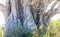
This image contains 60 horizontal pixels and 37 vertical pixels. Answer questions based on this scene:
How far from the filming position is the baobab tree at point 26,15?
1.89m

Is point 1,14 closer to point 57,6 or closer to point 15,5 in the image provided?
point 15,5

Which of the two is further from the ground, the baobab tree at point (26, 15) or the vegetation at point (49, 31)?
the baobab tree at point (26, 15)

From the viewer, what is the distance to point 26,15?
192 cm

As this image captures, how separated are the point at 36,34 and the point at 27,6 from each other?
1.03 ft

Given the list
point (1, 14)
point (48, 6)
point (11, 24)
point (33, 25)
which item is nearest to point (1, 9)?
point (1, 14)

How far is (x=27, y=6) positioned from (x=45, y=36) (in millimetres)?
374

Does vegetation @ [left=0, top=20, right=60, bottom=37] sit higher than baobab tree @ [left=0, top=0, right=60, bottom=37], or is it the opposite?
baobab tree @ [left=0, top=0, right=60, bottom=37]

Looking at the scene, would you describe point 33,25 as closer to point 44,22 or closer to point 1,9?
point 44,22

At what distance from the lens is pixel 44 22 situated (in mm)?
1912

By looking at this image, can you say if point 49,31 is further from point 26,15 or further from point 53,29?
point 26,15

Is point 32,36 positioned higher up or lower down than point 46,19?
lower down

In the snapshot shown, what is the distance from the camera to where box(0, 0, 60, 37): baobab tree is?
1894 mm

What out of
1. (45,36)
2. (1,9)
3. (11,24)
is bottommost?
(45,36)

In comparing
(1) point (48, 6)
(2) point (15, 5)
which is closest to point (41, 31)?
(1) point (48, 6)
